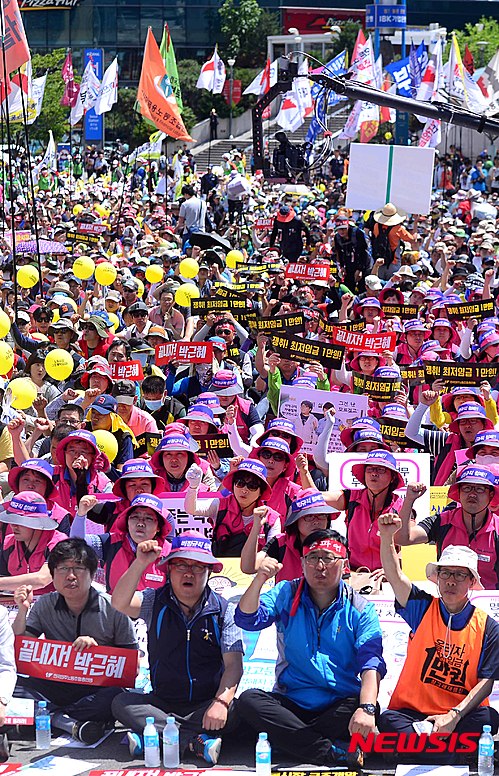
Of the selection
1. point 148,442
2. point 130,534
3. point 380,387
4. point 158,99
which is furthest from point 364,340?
point 158,99

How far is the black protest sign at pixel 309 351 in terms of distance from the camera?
1166 cm

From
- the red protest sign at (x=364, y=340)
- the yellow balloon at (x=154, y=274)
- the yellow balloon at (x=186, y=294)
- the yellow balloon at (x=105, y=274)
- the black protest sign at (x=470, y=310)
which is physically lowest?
the yellow balloon at (x=154, y=274)

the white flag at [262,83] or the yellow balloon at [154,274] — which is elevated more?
the white flag at [262,83]

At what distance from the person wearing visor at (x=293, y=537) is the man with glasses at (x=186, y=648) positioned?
442mm

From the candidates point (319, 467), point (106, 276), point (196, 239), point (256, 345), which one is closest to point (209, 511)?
point (319, 467)

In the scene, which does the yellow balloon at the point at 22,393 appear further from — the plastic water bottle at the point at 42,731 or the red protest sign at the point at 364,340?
the plastic water bottle at the point at 42,731

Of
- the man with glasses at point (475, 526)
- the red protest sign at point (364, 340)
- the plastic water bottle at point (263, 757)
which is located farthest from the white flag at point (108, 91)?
the plastic water bottle at point (263, 757)

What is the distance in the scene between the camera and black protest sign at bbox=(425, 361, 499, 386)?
11.0 meters

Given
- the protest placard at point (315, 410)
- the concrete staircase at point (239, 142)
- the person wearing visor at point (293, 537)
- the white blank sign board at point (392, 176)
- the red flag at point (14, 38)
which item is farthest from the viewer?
the concrete staircase at point (239, 142)

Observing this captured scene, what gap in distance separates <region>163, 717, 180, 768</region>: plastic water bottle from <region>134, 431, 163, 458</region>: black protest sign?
3775mm

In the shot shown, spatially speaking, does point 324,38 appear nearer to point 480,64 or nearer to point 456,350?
point 480,64

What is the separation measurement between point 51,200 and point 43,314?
758 inches

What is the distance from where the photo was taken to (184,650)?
268 inches

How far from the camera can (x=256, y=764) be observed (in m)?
6.55
